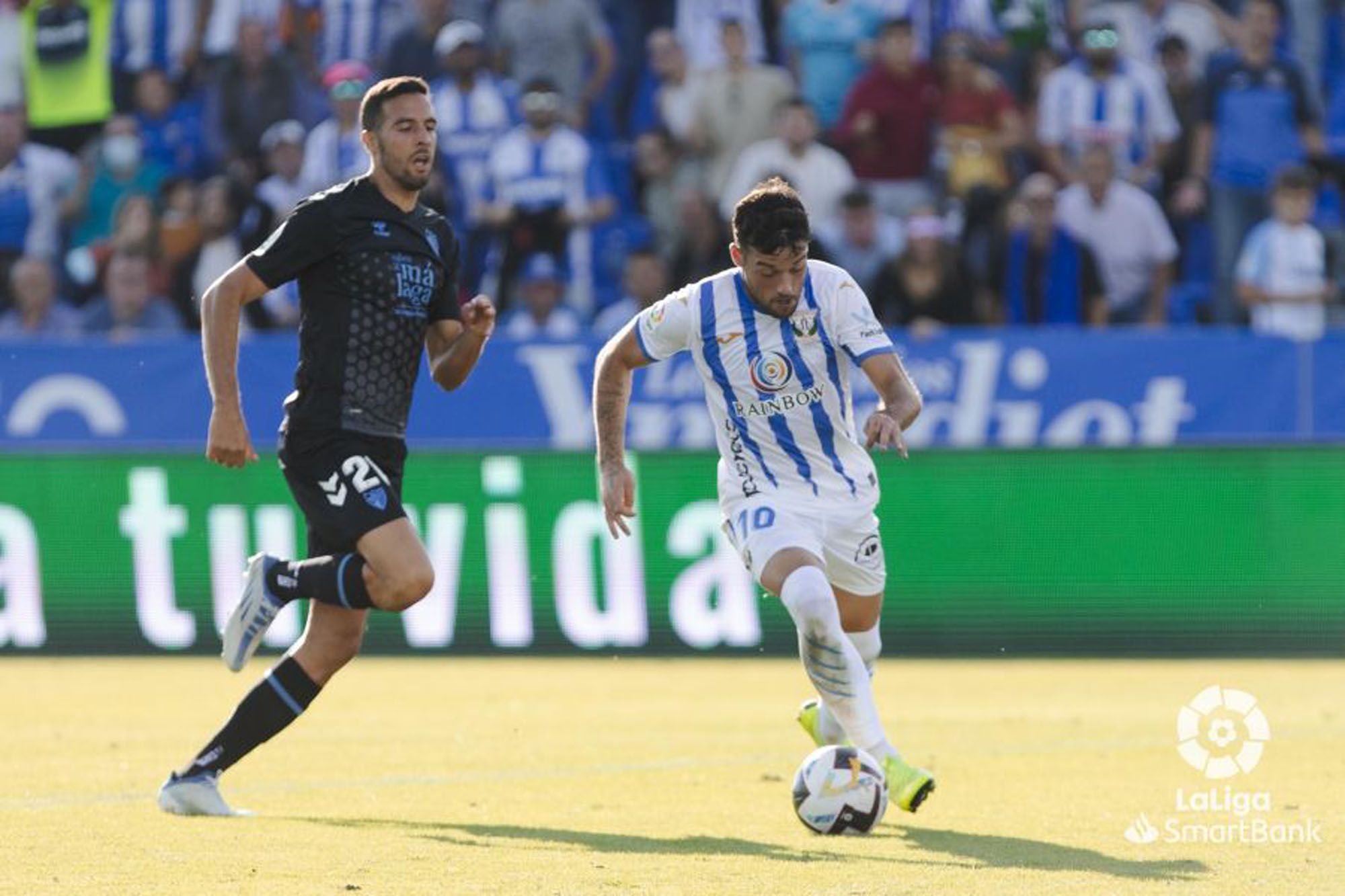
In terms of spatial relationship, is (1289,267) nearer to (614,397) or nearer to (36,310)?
(36,310)

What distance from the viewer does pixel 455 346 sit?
8.82 m

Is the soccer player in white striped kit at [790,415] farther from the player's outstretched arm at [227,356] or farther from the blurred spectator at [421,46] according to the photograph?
the blurred spectator at [421,46]

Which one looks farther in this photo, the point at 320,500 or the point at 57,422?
the point at 57,422

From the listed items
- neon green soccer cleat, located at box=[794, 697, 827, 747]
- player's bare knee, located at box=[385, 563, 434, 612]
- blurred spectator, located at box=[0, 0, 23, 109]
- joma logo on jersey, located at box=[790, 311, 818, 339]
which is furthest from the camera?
blurred spectator, located at box=[0, 0, 23, 109]

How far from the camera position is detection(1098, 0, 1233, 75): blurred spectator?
64.8 ft

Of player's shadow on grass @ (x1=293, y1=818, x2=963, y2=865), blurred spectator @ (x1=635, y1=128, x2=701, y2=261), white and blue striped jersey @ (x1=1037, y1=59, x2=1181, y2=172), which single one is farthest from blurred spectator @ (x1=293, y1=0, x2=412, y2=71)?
player's shadow on grass @ (x1=293, y1=818, x2=963, y2=865)

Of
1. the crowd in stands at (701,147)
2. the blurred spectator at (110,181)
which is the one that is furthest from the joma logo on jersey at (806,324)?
the blurred spectator at (110,181)

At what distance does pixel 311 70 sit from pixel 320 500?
1321 cm

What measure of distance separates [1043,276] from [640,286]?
3077 millimetres

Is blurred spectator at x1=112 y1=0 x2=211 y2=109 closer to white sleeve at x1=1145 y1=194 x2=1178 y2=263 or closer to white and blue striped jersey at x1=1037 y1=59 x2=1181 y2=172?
white and blue striped jersey at x1=1037 y1=59 x2=1181 y2=172

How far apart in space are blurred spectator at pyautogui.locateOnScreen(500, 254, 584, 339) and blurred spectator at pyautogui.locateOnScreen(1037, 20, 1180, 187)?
3.99 m

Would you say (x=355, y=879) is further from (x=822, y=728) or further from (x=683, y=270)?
(x=683, y=270)

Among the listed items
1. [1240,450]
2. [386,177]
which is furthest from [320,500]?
[1240,450]

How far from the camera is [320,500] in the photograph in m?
8.54
